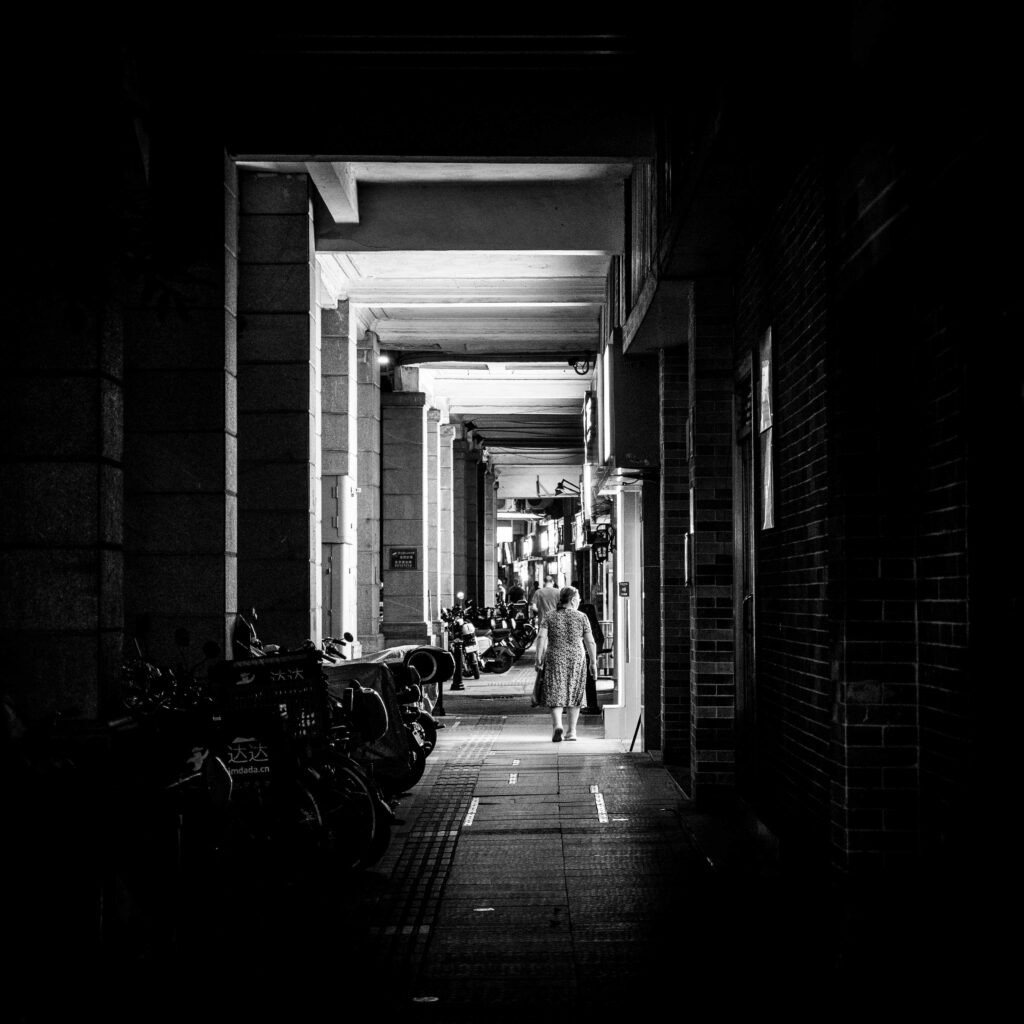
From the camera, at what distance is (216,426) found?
10.4 metres

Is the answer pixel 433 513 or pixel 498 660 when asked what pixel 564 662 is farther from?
pixel 498 660

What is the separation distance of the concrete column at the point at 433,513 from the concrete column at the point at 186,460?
1494 cm

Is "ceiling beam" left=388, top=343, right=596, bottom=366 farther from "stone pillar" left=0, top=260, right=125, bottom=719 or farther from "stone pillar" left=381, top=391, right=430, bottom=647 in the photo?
"stone pillar" left=0, top=260, right=125, bottom=719

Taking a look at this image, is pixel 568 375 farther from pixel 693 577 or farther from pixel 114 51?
pixel 114 51

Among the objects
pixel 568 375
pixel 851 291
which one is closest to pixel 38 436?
pixel 851 291

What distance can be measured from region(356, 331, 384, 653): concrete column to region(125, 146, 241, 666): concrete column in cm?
862

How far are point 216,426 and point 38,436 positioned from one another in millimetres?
2952

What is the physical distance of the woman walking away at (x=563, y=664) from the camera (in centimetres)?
1551

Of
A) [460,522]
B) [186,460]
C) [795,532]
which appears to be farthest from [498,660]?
[795,532]

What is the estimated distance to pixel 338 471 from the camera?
16.3 meters

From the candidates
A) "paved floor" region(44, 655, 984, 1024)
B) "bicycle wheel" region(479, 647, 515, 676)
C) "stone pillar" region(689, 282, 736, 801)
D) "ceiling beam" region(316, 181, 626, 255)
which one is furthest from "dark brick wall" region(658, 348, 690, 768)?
"bicycle wheel" region(479, 647, 515, 676)

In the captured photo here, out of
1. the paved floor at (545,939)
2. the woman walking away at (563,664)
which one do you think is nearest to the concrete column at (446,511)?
the woman walking away at (563,664)

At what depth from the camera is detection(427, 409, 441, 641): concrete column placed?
2591cm

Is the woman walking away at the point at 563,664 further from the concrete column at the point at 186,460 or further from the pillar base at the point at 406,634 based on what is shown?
the pillar base at the point at 406,634
